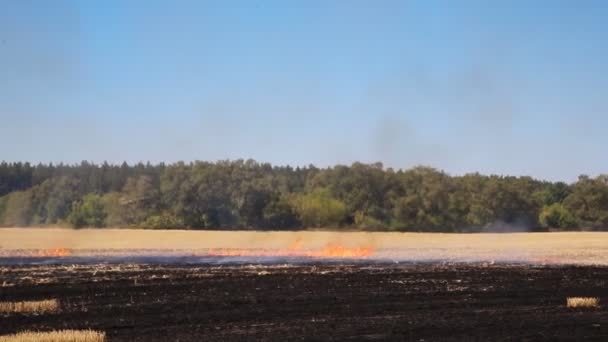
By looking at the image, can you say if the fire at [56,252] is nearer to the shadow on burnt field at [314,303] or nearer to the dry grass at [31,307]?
the shadow on burnt field at [314,303]

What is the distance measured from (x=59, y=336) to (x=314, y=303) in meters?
9.45

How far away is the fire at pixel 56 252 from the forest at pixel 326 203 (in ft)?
102

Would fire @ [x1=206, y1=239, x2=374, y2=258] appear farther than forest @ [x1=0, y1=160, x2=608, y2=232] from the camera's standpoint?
No

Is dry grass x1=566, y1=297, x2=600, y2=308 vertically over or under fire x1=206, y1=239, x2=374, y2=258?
under

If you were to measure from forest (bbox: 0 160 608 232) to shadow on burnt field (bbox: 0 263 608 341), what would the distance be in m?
58.1

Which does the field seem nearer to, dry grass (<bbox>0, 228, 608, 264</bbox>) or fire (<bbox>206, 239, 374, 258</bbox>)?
dry grass (<bbox>0, 228, 608, 264</bbox>)

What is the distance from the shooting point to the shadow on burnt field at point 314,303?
1942 centimetres

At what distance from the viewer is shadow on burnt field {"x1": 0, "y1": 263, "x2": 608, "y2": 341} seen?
1942cm

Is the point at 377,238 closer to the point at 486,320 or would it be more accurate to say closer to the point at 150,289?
the point at 150,289

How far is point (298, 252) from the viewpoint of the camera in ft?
212

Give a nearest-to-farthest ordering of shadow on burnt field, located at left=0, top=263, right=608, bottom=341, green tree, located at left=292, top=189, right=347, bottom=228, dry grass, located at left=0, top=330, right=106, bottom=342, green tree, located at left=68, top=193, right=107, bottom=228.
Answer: dry grass, located at left=0, top=330, right=106, bottom=342
shadow on burnt field, located at left=0, top=263, right=608, bottom=341
green tree, located at left=292, top=189, right=347, bottom=228
green tree, located at left=68, top=193, right=107, bottom=228

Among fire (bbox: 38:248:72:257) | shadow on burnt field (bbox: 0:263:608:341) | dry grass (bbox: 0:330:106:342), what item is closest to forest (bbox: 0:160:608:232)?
fire (bbox: 38:248:72:257)

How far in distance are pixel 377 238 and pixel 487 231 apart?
23.1m

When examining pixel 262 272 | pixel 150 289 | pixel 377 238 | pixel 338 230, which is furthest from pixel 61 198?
pixel 150 289
